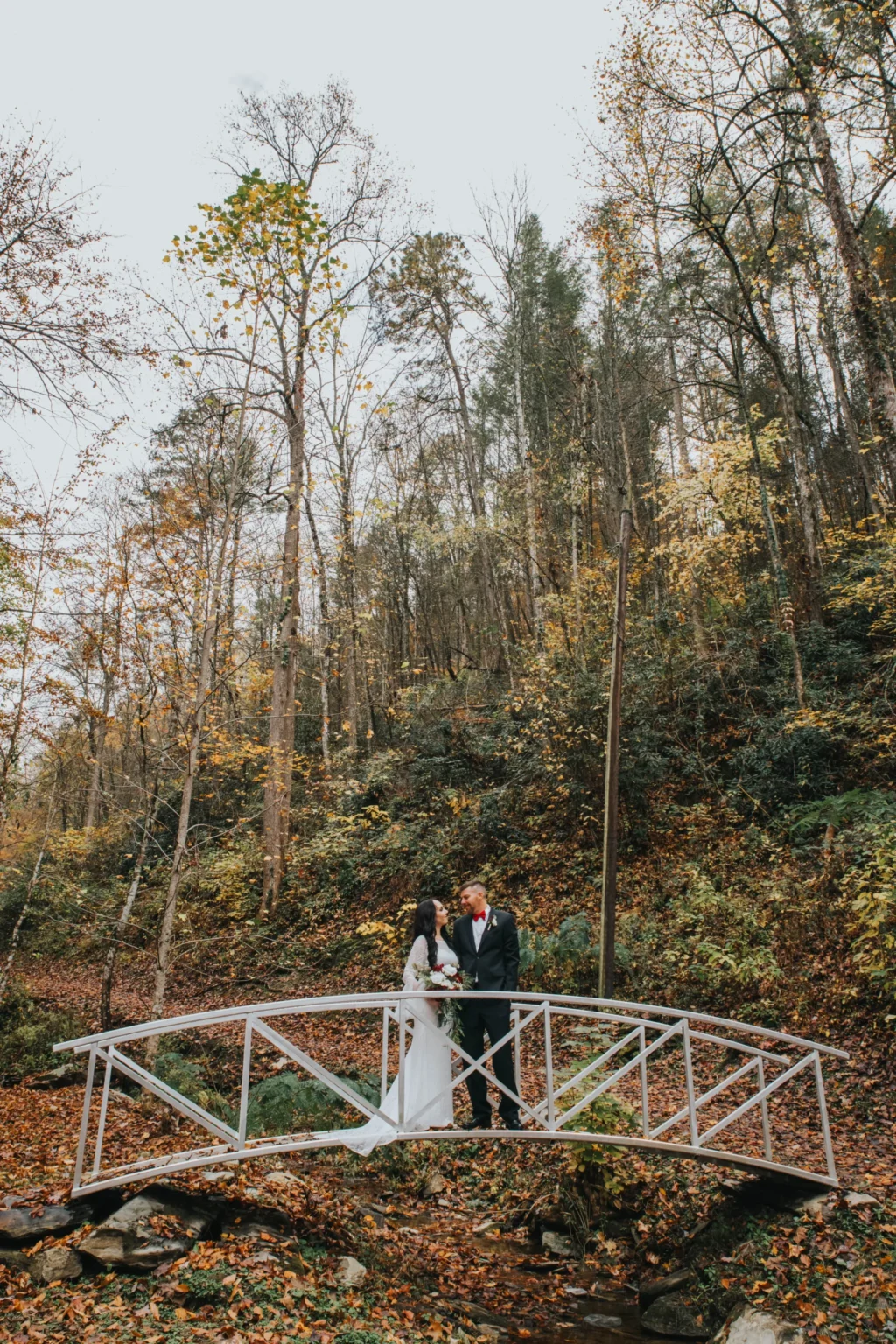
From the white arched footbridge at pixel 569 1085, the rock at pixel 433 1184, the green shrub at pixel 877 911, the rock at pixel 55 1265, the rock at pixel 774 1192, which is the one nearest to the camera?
the rock at pixel 55 1265

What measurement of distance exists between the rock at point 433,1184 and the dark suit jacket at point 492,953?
7.53ft

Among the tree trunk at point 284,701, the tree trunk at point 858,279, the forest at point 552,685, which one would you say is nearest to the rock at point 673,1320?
the forest at point 552,685

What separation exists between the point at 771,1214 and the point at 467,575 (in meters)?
21.3

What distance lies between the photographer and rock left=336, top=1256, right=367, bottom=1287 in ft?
16.4

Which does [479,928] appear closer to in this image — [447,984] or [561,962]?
[447,984]

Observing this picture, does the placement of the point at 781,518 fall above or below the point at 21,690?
above

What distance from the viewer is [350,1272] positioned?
200 inches

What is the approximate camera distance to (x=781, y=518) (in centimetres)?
1617

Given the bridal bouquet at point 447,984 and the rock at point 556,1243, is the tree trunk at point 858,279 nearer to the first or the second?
the bridal bouquet at point 447,984

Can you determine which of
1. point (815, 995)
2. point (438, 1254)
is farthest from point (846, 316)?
point (438, 1254)

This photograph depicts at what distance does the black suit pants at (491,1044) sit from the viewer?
6035 millimetres

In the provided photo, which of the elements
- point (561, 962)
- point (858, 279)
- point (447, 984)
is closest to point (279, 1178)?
point (447, 984)

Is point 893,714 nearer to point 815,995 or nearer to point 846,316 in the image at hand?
point 815,995

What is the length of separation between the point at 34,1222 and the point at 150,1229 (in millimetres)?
754
